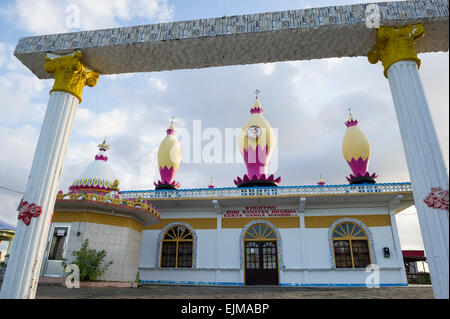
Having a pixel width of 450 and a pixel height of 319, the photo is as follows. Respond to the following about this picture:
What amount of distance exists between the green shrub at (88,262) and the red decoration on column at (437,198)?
33.2ft

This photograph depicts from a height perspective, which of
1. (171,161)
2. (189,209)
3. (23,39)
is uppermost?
(171,161)

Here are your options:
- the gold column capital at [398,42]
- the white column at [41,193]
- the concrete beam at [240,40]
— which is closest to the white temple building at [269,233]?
the white column at [41,193]

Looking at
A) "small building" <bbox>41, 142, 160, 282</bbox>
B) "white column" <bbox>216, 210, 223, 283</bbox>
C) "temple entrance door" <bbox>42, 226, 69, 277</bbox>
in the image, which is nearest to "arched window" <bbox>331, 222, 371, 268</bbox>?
"white column" <bbox>216, 210, 223, 283</bbox>

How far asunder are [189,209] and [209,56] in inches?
458

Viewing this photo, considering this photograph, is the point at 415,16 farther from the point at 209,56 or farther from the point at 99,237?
the point at 99,237

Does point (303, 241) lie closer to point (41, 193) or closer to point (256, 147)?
point (256, 147)

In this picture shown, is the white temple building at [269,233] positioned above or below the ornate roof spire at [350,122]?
below

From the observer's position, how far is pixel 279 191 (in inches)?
608

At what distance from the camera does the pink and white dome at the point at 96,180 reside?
14.1 metres

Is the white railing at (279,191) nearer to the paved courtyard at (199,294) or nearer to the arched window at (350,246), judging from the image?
the arched window at (350,246)

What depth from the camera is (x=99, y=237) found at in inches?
432

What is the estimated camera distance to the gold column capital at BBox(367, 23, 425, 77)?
5203mm

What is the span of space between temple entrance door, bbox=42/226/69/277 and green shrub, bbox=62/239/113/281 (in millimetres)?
360
